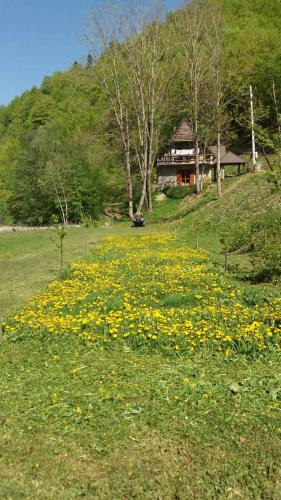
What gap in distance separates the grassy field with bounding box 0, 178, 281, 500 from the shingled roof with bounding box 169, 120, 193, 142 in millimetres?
49713

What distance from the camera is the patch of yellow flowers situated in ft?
25.4

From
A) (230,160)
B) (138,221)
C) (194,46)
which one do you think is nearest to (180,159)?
(230,160)

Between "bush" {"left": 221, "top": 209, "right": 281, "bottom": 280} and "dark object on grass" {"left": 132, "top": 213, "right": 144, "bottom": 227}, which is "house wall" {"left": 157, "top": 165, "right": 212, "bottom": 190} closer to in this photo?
"dark object on grass" {"left": 132, "top": 213, "right": 144, "bottom": 227}

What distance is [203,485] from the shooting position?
4.36 meters

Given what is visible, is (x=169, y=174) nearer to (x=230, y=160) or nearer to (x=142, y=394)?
(x=230, y=160)

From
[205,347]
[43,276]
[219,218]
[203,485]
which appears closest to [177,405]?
[203,485]

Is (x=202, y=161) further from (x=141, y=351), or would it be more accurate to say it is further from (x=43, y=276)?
(x=141, y=351)

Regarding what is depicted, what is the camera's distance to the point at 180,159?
58.3 metres

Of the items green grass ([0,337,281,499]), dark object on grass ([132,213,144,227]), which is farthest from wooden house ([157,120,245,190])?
green grass ([0,337,281,499])

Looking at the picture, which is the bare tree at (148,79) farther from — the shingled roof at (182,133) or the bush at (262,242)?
the bush at (262,242)

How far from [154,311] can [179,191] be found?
1759 inches

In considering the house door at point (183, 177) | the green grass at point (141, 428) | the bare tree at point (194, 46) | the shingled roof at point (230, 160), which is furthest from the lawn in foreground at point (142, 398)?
the house door at point (183, 177)

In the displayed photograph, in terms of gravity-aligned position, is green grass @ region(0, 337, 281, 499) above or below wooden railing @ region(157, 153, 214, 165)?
below

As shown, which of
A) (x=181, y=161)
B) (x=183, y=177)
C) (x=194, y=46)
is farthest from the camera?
(x=183, y=177)
